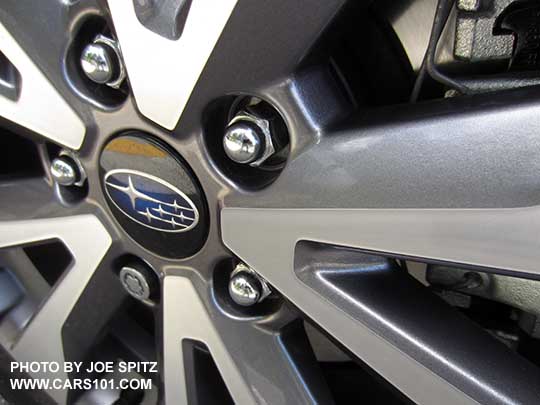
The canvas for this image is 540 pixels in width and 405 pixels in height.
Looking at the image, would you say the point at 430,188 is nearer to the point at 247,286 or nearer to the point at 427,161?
the point at 427,161

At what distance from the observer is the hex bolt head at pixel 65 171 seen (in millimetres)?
724

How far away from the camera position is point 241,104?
601mm

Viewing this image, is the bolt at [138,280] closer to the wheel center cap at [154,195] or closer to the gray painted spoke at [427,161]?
the wheel center cap at [154,195]

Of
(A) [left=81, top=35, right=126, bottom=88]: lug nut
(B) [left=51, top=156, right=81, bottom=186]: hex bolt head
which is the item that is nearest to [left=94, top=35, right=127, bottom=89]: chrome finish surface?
(A) [left=81, top=35, right=126, bottom=88]: lug nut

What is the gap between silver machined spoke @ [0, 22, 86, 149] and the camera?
0.66m

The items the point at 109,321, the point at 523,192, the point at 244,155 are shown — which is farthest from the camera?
the point at 109,321

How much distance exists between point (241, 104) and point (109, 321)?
0.34m

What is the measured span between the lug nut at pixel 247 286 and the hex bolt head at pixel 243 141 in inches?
4.9

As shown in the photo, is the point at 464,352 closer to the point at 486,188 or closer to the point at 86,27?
the point at 486,188

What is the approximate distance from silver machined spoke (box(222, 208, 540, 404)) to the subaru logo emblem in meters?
0.05

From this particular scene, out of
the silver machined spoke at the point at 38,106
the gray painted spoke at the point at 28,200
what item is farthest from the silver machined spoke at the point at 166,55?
the gray painted spoke at the point at 28,200

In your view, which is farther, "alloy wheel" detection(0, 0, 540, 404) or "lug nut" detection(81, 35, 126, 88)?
"lug nut" detection(81, 35, 126, 88)

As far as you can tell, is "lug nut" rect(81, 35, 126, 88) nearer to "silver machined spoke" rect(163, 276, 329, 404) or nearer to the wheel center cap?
the wheel center cap

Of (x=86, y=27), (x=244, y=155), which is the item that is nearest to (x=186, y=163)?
(x=244, y=155)
